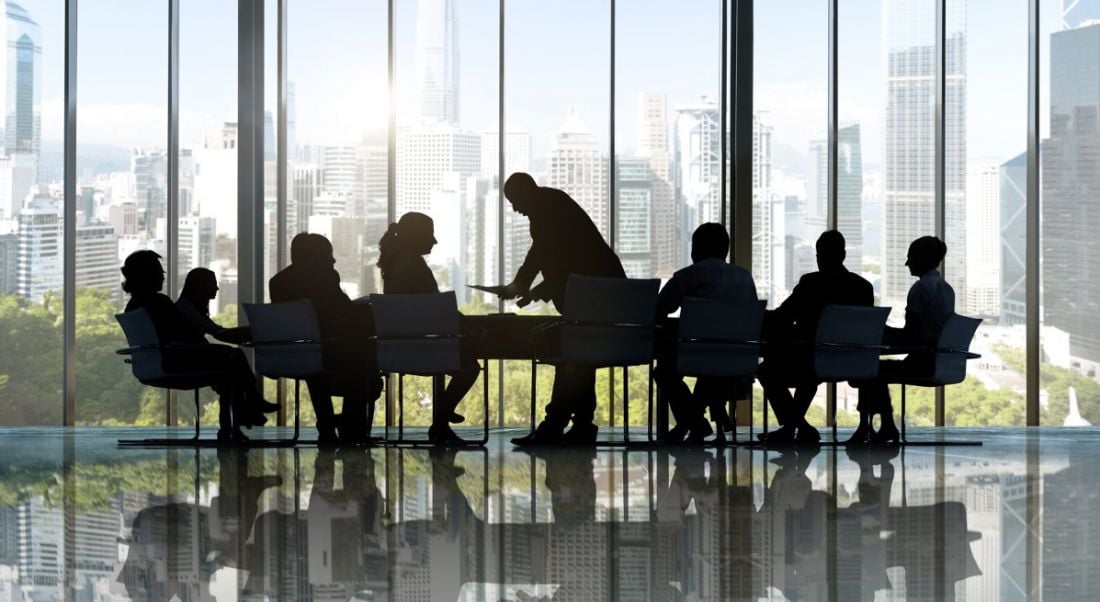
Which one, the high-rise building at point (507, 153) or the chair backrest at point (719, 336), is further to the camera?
the high-rise building at point (507, 153)

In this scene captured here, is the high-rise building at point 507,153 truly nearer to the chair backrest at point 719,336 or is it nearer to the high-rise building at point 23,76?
the chair backrest at point 719,336

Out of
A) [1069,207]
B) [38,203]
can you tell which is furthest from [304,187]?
[1069,207]

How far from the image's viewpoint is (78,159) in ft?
34.5

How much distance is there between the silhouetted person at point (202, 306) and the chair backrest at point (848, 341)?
3.41 m

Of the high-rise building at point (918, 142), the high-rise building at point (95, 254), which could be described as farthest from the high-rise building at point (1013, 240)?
the high-rise building at point (95, 254)

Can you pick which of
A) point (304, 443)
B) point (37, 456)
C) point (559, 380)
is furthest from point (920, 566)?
point (37, 456)

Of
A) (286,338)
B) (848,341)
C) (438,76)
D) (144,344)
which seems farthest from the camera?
(438,76)

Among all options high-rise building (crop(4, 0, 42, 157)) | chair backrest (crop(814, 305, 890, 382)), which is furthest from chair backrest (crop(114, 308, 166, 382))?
chair backrest (crop(814, 305, 890, 382))

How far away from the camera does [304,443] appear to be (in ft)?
27.0

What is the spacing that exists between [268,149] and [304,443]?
10.7 feet

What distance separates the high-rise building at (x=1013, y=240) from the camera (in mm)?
10484

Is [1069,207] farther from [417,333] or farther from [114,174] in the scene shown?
[114,174]

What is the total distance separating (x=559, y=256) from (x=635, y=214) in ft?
9.11

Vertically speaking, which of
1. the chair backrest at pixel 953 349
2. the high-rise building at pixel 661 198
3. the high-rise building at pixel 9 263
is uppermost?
the high-rise building at pixel 661 198
